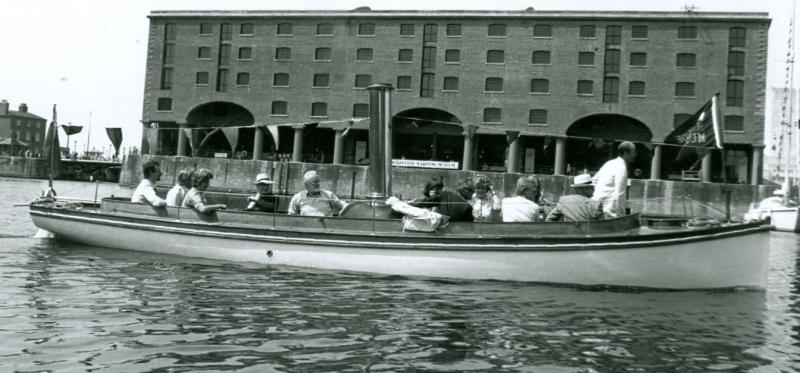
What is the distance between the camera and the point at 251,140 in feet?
186

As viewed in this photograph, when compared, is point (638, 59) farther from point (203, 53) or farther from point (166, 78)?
point (166, 78)

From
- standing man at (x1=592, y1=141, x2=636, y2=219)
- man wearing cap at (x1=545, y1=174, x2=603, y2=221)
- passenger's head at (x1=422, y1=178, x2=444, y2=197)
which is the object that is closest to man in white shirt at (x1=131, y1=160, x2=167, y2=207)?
passenger's head at (x1=422, y1=178, x2=444, y2=197)

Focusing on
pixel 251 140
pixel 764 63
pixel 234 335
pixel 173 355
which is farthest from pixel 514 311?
pixel 251 140

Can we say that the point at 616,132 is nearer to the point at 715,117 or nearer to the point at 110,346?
the point at 715,117

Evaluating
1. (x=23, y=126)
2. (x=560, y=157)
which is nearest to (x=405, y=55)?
(x=560, y=157)

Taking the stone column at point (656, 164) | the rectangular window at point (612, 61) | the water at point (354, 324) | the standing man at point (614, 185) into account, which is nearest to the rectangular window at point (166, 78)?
the rectangular window at point (612, 61)

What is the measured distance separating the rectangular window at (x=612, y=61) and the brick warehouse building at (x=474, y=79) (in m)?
0.07

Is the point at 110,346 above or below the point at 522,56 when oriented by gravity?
below

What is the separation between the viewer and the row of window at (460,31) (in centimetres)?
4575

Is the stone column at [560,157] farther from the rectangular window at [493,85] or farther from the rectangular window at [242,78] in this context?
the rectangular window at [242,78]

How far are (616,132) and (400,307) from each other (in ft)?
143

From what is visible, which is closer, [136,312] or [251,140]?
[136,312]

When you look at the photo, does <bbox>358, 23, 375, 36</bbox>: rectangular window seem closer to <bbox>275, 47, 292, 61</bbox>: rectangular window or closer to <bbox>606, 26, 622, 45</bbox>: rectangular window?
<bbox>275, 47, 292, 61</bbox>: rectangular window

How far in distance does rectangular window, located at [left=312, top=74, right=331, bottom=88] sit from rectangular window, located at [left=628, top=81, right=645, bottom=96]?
2253 cm
